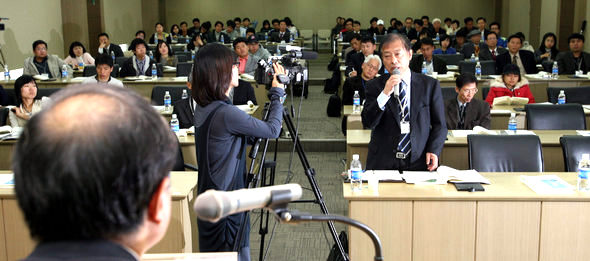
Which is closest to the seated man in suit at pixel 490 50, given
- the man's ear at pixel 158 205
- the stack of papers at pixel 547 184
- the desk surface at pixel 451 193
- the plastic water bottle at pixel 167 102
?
the plastic water bottle at pixel 167 102

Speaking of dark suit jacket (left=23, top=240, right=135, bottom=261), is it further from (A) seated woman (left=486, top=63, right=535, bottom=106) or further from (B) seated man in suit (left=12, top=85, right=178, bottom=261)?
(A) seated woman (left=486, top=63, right=535, bottom=106)

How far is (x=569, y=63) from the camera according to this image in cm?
854

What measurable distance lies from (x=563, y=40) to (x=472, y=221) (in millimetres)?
11339

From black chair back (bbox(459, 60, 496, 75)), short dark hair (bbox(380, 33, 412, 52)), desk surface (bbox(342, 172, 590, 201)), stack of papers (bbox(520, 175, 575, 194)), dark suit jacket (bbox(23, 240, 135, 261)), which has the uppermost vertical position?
short dark hair (bbox(380, 33, 412, 52))

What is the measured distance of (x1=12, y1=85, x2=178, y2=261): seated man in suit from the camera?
0.79 m

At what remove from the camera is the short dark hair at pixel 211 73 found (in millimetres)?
2553

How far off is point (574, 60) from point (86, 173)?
8.80 m

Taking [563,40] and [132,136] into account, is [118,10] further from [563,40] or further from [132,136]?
[132,136]

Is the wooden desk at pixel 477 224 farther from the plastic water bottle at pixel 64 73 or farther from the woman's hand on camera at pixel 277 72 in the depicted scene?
the plastic water bottle at pixel 64 73

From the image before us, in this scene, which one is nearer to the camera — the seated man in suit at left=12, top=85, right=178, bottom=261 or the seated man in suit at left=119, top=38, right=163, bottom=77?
the seated man in suit at left=12, top=85, right=178, bottom=261

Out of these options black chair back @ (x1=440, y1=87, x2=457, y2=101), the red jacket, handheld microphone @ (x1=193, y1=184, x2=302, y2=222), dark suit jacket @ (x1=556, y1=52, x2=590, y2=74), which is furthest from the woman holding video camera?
dark suit jacket @ (x1=556, y1=52, x2=590, y2=74)

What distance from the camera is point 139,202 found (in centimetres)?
85

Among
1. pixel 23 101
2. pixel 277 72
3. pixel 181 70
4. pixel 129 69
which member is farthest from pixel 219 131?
pixel 129 69

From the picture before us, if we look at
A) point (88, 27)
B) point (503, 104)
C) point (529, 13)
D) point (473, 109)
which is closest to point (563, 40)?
point (529, 13)
